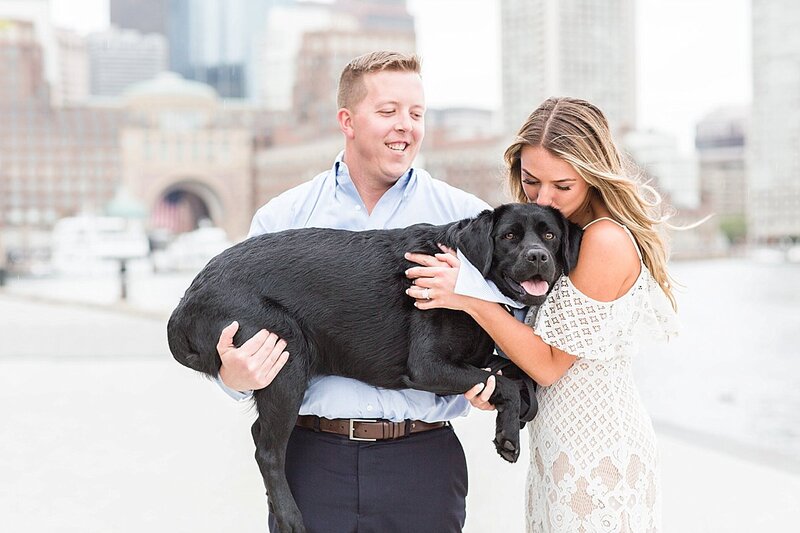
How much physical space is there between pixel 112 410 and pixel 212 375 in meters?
5.61

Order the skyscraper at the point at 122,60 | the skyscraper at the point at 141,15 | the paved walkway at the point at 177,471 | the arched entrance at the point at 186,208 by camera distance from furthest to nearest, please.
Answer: the skyscraper at the point at 141,15 → the skyscraper at the point at 122,60 → the arched entrance at the point at 186,208 → the paved walkway at the point at 177,471

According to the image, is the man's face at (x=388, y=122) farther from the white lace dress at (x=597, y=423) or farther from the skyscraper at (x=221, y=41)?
the skyscraper at (x=221, y=41)

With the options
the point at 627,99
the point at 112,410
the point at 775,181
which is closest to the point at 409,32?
the point at 627,99

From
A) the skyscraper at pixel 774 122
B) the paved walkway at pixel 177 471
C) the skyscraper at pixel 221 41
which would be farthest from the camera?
the skyscraper at pixel 221 41

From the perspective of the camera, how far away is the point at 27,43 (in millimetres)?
74062

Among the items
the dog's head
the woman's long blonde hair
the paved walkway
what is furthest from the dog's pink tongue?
the paved walkway

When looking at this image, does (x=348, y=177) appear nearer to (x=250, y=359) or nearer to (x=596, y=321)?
(x=250, y=359)

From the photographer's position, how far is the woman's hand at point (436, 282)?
1.92 meters

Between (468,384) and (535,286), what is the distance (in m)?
0.27

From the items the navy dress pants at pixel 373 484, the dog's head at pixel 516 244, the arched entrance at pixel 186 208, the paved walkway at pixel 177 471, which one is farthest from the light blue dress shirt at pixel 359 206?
the arched entrance at pixel 186 208

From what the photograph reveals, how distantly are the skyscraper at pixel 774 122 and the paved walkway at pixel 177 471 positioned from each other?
304ft

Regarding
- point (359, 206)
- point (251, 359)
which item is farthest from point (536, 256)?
point (251, 359)

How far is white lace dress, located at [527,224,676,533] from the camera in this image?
1.97 metres

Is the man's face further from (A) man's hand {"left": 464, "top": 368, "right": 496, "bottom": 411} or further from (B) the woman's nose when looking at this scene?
(A) man's hand {"left": 464, "top": 368, "right": 496, "bottom": 411}
